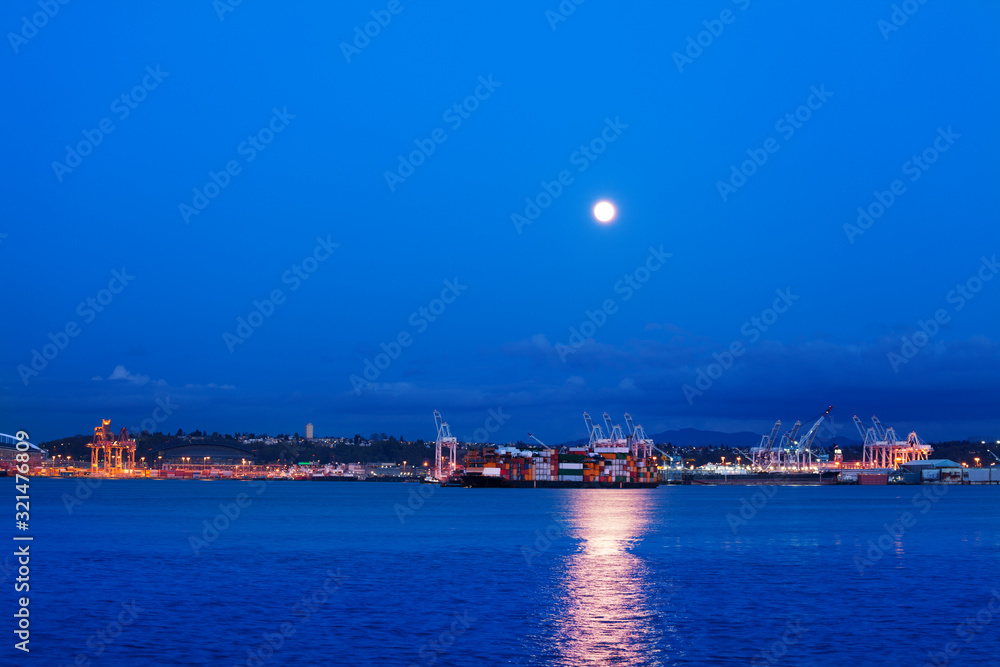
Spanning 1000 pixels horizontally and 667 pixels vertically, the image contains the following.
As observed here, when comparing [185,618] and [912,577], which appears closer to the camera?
[185,618]

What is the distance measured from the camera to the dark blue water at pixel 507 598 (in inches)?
1035

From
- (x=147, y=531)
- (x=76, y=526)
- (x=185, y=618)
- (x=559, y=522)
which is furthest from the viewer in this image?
(x=559, y=522)

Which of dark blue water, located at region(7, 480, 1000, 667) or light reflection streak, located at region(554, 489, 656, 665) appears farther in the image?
dark blue water, located at region(7, 480, 1000, 667)

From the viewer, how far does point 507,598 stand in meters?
36.4

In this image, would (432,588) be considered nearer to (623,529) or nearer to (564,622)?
(564,622)

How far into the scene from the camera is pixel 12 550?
171ft

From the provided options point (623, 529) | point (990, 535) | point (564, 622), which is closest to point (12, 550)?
point (564, 622)

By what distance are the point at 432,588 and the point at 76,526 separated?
47527 mm

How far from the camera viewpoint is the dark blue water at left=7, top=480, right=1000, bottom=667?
86.2 ft

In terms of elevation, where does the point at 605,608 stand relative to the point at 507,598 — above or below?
above

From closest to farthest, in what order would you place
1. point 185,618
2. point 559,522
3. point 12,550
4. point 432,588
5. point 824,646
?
point 824,646 → point 185,618 → point 432,588 → point 12,550 → point 559,522

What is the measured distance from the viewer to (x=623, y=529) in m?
76.2

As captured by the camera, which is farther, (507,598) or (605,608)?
(507,598)

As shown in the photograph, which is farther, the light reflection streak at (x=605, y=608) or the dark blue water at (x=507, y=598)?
the dark blue water at (x=507, y=598)
